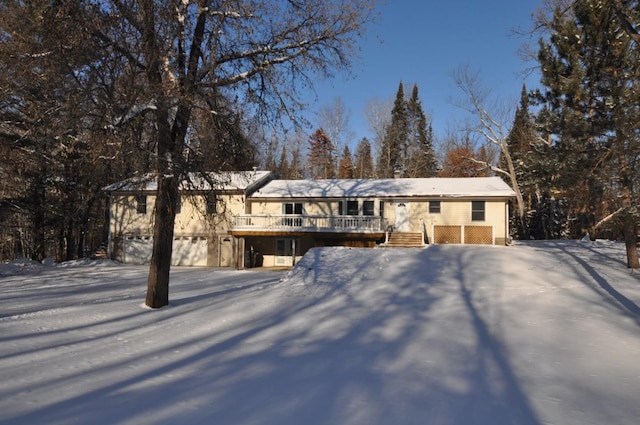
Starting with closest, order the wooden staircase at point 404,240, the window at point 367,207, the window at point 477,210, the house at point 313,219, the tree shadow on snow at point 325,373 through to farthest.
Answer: the tree shadow on snow at point 325,373
the wooden staircase at point 404,240
the house at point 313,219
the window at point 477,210
the window at point 367,207

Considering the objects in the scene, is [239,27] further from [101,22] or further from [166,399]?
[166,399]

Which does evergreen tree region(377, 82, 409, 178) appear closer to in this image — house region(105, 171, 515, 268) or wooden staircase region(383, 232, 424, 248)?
house region(105, 171, 515, 268)

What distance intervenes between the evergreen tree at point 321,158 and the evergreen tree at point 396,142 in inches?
217

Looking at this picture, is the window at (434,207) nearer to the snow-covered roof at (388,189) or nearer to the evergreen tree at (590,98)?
the snow-covered roof at (388,189)

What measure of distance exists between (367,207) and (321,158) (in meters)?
23.7

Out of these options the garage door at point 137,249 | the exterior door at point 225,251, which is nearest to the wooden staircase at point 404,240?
the exterior door at point 225,251

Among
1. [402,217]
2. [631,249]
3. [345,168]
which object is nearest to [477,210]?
[402,217]

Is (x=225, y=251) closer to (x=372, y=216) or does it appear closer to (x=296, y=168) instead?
(x=372, y=216)

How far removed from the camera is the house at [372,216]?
2258 cm

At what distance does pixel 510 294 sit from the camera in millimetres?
11461

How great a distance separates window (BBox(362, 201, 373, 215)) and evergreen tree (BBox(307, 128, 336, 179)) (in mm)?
20135

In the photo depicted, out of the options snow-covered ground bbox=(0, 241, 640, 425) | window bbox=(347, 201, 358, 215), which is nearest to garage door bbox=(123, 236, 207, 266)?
window bbox=(347, 201, 358, 215)

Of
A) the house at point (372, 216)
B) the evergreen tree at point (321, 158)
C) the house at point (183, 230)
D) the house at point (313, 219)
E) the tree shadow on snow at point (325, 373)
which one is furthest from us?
the evergreen tree at point (321, 158)

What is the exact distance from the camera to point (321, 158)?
47594 millimetres
